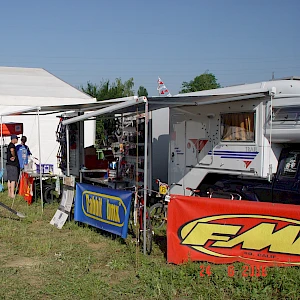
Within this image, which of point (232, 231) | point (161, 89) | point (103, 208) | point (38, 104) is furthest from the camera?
point (38, 104)

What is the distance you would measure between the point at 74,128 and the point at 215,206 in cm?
756

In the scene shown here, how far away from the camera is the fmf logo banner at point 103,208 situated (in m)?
6.91

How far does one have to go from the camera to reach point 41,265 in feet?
20.8

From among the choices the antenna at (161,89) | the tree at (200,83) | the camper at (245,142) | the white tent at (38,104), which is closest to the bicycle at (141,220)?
the camper at (245,142)

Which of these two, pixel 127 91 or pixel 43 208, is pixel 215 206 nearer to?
pixel 43 208

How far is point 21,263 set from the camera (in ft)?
21.5

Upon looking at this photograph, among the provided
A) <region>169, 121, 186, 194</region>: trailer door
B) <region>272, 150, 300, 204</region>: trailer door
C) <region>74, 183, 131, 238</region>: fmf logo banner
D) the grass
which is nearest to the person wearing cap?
the grass

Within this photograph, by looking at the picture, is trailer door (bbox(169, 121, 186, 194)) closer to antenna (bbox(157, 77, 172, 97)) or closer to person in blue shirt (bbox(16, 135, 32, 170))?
antenna (bbox(157, 77, 172, 97))

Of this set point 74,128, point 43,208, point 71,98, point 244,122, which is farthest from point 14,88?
point 244,122

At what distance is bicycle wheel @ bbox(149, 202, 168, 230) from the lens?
8.17 meters
